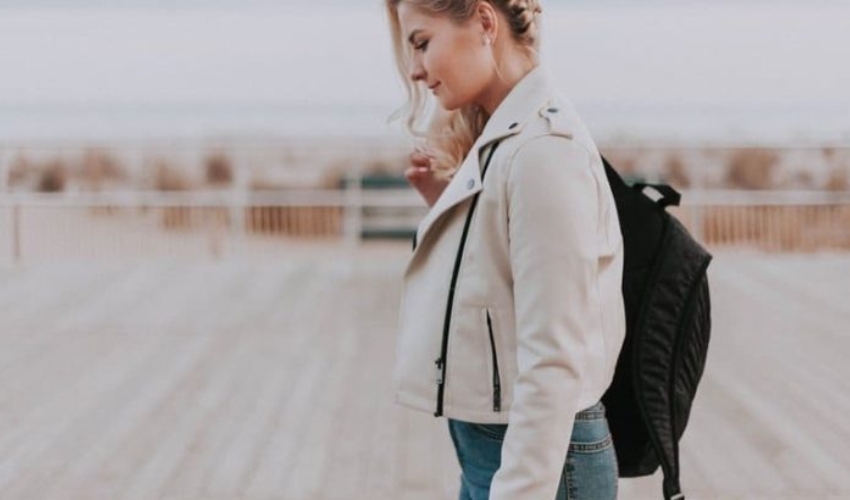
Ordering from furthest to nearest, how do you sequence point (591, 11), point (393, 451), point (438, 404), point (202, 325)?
point (591, 11) < point (202, 325) < point (393, 451) < point (438, 404)

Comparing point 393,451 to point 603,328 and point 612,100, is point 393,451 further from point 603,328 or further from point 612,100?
point 612,100

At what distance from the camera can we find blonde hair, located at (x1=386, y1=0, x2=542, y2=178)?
4.91 ft

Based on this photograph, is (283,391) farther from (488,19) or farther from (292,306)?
(488,19)

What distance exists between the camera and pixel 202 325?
5766 millimetres

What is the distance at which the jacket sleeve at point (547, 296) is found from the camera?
4.58 ft

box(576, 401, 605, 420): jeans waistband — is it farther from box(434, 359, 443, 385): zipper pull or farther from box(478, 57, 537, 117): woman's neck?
box(478, 57, 537, 117): woman's neck

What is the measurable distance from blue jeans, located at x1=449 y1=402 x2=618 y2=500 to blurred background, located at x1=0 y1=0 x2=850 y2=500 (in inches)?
18.2

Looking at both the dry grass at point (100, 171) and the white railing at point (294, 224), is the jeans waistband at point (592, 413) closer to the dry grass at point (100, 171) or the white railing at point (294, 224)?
the white railing at point (294, 224)

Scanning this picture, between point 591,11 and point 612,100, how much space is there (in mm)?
18440

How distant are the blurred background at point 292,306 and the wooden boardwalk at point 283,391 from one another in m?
0.01

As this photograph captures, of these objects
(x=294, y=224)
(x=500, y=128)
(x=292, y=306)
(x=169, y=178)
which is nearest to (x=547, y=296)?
(x=500, y=128)

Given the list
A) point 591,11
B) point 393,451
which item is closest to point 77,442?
point 393,451

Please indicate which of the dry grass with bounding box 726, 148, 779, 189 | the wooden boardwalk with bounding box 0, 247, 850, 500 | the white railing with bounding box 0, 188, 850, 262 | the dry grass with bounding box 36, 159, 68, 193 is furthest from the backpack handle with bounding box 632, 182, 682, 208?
the dry grass with bounding box 36, 159, 68, 193

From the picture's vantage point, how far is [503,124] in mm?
1491
